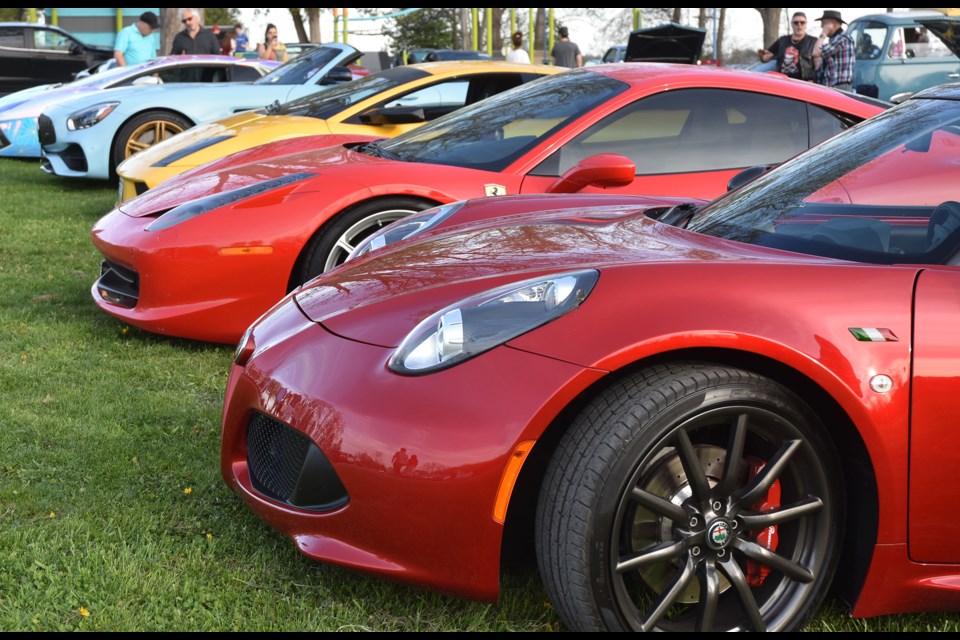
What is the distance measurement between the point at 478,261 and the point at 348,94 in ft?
16.5

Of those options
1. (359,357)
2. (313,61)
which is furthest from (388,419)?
(313,61)

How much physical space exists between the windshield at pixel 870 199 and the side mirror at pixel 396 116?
13.0 feet

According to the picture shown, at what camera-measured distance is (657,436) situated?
7.42 ft

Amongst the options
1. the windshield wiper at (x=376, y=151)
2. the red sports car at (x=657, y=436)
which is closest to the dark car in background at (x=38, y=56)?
the windshield wiper at (x=376, y=151)

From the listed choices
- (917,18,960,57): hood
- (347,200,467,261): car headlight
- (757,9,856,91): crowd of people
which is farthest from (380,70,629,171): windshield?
(757,9,856,91): crowd of people

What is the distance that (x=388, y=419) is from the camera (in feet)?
7.69

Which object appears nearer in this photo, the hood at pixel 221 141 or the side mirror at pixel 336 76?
the hood at pixel 221 141

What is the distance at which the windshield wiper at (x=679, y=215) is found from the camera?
3229 millimetres

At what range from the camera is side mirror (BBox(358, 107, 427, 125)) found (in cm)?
704

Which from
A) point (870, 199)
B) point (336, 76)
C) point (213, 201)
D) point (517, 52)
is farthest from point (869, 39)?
point (870, 199)

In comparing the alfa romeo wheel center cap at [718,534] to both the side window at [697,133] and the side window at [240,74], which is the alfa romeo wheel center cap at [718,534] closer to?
the side window at [697,133]

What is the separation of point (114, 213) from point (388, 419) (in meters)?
3.41

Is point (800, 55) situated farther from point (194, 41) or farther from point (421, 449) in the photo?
point (421, 449)

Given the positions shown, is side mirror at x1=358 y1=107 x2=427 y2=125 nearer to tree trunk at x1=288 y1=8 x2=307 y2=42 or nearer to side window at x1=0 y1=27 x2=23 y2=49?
side window at x1=0 y1=27 x2=23 y2=49
